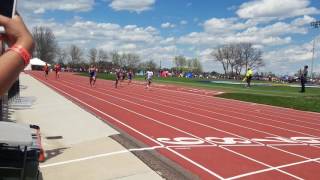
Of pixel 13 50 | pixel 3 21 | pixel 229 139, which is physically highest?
pixel 3 21

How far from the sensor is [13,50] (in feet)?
6.47

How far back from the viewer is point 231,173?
8156mm

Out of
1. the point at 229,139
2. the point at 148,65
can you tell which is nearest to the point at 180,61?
the point at 148,65

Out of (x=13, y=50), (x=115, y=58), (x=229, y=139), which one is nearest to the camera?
(x=13, y=50)

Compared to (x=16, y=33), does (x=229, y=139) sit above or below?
below

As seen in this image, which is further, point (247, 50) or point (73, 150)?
point (247, 50)

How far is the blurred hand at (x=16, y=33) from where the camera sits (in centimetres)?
201

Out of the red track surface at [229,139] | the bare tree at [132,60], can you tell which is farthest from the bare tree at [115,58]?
the red track surface at [229,139]

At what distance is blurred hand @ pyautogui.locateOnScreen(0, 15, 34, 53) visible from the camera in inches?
79.2

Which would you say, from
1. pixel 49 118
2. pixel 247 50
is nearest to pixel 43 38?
pixel 247 50

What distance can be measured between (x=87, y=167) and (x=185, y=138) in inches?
168

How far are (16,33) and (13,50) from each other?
8cm

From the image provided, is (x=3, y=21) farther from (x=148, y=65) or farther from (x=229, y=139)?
(x=148, y=65)

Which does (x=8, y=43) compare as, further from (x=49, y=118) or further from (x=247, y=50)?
(x=247, y=50)
